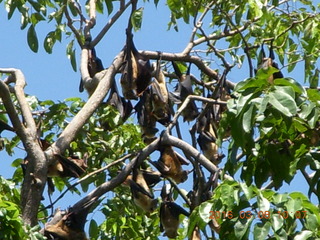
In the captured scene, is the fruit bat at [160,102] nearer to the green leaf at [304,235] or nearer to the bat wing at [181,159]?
the bat wing at [181,159]

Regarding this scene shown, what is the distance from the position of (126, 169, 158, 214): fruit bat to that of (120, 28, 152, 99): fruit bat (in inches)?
26.7

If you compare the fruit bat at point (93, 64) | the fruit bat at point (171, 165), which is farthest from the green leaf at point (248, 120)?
the fruit bat at point (93, 64)

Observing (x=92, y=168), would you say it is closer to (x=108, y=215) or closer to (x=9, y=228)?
(x=108, y=215)

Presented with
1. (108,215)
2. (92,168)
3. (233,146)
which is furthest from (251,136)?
(92,168)

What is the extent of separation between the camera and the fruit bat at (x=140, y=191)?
739 cm

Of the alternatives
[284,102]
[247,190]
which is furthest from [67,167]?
[284,102]

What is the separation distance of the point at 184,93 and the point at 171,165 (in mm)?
736

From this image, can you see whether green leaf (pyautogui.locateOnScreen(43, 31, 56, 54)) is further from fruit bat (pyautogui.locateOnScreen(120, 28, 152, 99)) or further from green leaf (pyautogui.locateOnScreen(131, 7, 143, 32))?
green leaf (pyautogui.locateOnScreen(131, 7, 143, 32))

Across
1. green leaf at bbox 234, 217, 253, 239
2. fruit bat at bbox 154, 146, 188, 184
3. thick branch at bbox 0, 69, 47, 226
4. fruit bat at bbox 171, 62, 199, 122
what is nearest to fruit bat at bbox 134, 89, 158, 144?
fruit bat at bbox 154, 146, 188, 184

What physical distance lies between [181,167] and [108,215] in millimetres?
732

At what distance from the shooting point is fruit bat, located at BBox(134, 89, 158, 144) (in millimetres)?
7602

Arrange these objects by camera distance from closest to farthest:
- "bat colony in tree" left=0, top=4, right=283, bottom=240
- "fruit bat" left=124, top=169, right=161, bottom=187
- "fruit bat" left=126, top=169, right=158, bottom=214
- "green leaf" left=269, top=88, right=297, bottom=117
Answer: "green leaf" left=269, top=88, right=297, bottom=117, "bat colony in tree" left=0, top=4, right=283, bottom=240, "fruit bat" left=126, top=169, right=158, bottom=214, "fruit bat" left=124, top=169, right=161, bottom=187

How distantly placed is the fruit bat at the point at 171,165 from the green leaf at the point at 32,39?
4.25 ft

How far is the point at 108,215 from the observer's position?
24.6 ft
